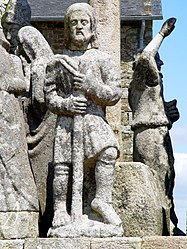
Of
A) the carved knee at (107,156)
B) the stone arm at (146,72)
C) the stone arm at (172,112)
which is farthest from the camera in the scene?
the stone arm at (172,112)

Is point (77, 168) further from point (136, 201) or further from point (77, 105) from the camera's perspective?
A: point (136, 201)

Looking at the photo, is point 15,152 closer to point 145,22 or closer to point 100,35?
point 100,35

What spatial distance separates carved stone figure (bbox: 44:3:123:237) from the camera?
5477mm

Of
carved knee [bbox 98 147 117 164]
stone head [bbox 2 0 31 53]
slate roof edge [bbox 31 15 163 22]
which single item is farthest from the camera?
slate roof edge [bbox 31 15 163 22]

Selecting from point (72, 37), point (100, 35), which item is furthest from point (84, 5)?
point (100, 35)

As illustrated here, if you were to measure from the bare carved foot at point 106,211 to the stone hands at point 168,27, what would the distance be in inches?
89.4

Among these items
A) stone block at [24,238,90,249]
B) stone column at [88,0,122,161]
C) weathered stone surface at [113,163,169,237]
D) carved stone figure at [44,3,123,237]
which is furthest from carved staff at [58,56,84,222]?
stone column at [88,0,122,161]

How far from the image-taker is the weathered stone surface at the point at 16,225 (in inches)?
219

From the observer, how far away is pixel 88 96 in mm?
5668

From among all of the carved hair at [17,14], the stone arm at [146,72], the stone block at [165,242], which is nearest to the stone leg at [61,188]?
the stone block at [165,242]

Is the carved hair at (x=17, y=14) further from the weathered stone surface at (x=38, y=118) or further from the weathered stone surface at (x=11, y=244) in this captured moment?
the weathered stone surface at (x=11, y=244)

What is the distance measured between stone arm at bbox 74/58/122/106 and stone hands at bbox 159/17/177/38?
1.46m

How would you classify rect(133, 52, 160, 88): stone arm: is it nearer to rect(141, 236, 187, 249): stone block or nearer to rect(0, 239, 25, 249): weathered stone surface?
rect(141, 236, 187, 249): stone block

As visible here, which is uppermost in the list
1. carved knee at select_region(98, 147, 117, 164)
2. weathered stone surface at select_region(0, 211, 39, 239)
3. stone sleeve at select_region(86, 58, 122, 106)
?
stone sleeve at select_region(86, 58, 122, 106)
